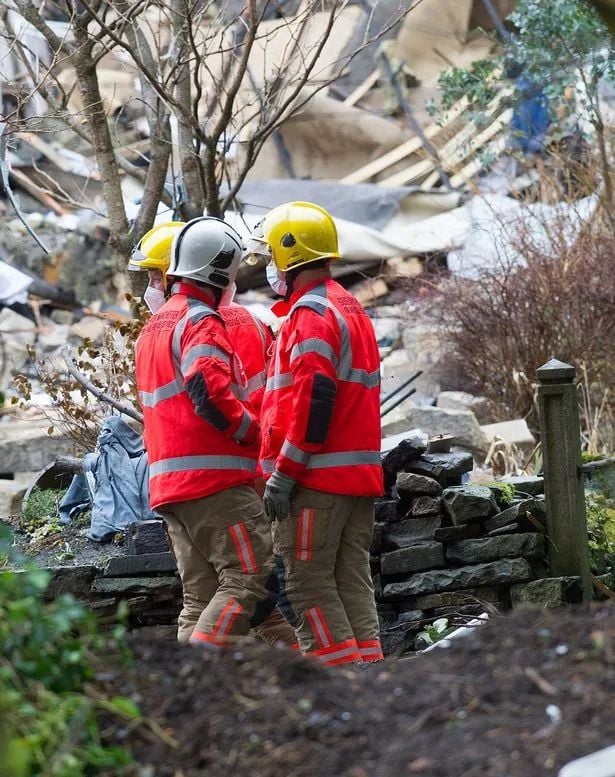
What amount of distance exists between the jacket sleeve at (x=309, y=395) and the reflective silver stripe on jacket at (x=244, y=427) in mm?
183

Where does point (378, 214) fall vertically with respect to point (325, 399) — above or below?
above

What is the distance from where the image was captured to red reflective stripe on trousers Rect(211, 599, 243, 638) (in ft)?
17.6

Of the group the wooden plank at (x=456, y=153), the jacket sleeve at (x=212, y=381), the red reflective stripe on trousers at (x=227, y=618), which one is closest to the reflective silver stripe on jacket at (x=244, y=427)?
the jacket sleeve at (x=212, y=381)

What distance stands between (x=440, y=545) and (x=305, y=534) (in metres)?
1.40

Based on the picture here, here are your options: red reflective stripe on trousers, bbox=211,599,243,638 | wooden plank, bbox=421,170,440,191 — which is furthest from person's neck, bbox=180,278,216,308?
wooden plank, bbox=421,170,440,191

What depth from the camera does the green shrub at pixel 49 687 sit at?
261 cm

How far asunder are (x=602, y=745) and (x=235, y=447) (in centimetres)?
309

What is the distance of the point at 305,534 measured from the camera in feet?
18.0

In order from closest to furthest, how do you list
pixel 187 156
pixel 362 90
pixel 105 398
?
pixel 105 398
pixel 187 156
pixel 362 90

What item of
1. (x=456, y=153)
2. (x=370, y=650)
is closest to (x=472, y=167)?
(x=456, y=153)

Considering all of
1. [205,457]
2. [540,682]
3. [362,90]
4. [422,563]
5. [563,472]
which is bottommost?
[422,563]

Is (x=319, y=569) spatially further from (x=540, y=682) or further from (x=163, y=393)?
(x=540, y=682)

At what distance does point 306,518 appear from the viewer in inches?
215

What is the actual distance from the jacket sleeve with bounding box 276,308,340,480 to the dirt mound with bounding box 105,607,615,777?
2198 millimetres
